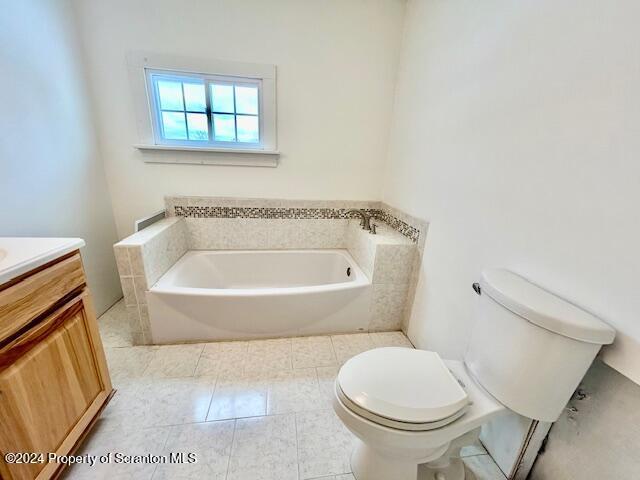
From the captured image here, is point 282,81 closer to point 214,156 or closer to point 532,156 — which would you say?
point 214,156

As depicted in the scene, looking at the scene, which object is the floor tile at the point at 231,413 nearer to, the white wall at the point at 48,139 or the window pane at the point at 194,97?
the white wall at the point at 48,139

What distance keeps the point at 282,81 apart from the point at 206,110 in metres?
0.63

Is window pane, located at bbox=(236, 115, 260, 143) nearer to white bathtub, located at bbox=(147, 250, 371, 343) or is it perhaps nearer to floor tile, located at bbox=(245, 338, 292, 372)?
white bathtub, located at bbox=(147, 250, 371, 343)

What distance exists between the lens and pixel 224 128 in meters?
2.04

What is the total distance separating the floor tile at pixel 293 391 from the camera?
1.29 m

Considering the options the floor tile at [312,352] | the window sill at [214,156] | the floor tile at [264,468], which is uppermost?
the window sill at [214,156]

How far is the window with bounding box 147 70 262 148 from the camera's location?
1921mm

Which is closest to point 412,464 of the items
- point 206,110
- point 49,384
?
point 49,384

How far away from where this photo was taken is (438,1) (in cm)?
152

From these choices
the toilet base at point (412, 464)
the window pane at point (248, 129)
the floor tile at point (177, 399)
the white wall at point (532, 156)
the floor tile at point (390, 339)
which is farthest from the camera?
the window pane at point (248, 129)

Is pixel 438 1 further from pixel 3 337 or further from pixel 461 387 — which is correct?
pixel 3 337

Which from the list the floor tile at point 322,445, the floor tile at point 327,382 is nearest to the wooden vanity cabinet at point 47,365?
the floor tile at point 322,445

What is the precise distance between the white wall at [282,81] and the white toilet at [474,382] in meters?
1.57

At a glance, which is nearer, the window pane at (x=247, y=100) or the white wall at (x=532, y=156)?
the white wall at (x=532, y=156)
